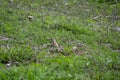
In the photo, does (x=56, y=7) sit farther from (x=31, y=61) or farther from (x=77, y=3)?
(x=31, y=61)

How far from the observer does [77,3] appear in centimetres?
1631

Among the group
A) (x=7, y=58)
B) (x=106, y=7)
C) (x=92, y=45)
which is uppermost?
(x=7, y=58)

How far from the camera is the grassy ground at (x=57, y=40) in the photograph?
681 centimetres

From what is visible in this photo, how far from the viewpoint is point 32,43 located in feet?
28.8

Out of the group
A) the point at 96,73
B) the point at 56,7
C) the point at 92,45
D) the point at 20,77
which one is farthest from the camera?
the point at 56,7

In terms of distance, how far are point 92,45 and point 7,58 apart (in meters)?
3.10

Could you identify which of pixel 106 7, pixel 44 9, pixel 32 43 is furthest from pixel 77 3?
pixel 32 43

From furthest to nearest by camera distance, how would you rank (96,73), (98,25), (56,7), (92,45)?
(56,7) < (98,25) < (92,45) < (96,73)

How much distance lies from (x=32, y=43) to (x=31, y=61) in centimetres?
137

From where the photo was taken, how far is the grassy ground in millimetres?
6807

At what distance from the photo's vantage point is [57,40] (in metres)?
9.44

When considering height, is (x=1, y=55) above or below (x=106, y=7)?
above

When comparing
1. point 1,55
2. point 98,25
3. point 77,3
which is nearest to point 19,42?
point 1,55

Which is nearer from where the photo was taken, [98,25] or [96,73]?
[96,73]
